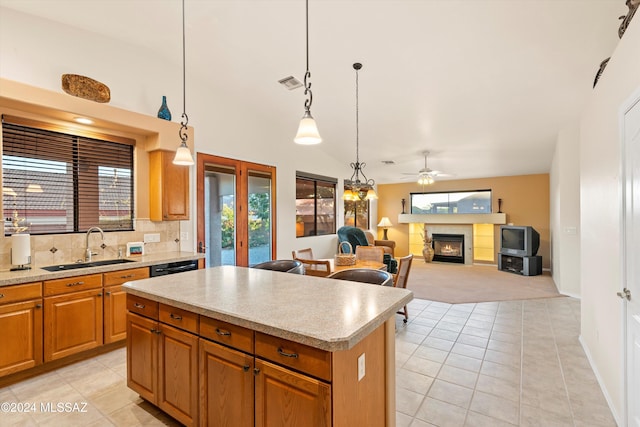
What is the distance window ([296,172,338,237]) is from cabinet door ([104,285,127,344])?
142 inches

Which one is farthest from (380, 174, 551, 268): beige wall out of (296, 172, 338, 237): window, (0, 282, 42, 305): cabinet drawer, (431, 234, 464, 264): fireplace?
(0, 282, 42, 305): cabinet drawer

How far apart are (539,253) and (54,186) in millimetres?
9592

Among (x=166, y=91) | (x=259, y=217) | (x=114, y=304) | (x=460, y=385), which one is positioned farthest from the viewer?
(x=259, y=217)

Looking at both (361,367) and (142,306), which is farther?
(142,306)

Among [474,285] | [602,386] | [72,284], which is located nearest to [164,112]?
[72,284]

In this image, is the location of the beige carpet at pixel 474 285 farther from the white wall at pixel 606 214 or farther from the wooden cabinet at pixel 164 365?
the wooden cabinet at pixel 164 365

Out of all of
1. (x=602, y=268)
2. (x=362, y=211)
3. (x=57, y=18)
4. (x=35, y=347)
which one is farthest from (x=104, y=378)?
(x=362, y=211)

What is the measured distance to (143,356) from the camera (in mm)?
2061

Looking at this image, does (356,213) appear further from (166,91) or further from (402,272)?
(166,91)

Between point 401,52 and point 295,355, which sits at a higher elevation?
point 401,52

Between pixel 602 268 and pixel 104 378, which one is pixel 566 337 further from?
pixel 104 378

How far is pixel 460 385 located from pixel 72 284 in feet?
11.8

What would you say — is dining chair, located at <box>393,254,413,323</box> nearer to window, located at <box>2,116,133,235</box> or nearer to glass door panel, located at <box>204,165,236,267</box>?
glass door panel, located at <box>204,165,236,267</box>

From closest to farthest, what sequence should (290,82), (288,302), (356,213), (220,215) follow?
(288,302)
(290,82)
(220,215)
(356,213)
